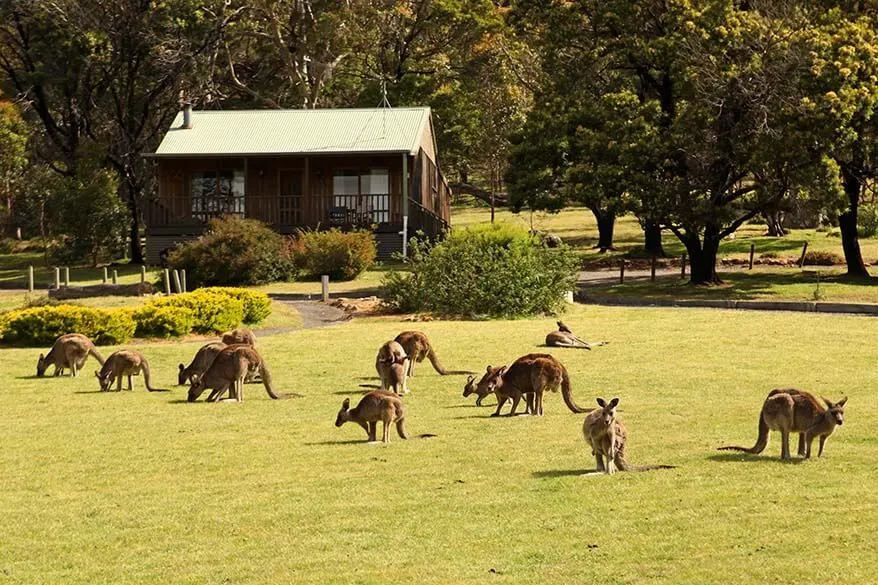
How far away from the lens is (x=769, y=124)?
46812 millimetres

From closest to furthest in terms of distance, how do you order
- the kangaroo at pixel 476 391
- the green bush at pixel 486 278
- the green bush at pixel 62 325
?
the kangaroo at pixel 476 391, the green bush at pixel 62 325, the green bush at pixel 486 278

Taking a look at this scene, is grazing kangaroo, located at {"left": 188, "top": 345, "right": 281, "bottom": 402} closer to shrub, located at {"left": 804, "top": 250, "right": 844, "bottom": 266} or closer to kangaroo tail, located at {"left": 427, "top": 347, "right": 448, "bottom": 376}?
kangaroo tail, located at {"left": 427, "top": 347, "right": 448, "bottom": 376}

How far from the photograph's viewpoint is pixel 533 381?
19562 mm

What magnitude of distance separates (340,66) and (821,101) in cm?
4064

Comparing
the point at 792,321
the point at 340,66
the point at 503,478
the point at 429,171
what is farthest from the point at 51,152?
the point at 503,478

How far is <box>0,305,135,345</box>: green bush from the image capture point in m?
32.3

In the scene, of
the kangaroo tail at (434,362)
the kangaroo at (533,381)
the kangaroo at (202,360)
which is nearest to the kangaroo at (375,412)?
the kangaroo at (533,381)

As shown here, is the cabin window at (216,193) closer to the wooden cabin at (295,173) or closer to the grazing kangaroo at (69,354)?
the wooden cabin at (295,173)

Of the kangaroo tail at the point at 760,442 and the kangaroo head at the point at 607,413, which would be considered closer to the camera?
the kangaroo head at the point at 607,413

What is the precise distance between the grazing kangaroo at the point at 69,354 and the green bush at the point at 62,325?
5523 millimetres

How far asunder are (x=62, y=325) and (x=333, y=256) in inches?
855

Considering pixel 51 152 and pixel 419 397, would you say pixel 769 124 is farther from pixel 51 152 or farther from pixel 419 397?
pixel 51 152

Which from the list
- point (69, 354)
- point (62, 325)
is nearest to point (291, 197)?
point (62, 325)

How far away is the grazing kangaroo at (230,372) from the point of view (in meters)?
21.9
